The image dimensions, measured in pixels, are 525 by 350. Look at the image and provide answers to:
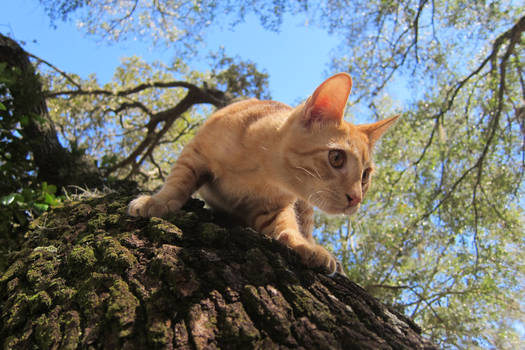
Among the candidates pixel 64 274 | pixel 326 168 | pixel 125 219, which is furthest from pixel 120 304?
pixel 326 168

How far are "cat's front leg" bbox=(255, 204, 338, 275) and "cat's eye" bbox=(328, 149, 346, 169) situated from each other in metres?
0.47

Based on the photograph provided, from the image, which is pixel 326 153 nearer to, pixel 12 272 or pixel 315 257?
pixel 315 257

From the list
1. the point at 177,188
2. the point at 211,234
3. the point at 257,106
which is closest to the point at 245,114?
the point at 257,106

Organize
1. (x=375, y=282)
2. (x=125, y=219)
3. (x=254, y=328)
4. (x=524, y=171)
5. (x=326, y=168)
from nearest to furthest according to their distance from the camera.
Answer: (x=254, y=328)
(x=125, y=219)
(x=326, y=168)
(x=524, y=171)
(x=375, y=282)

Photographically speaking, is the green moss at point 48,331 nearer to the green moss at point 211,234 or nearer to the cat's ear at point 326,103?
the green moss at point 211,234

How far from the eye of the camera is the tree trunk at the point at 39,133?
277cm

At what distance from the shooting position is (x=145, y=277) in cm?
123

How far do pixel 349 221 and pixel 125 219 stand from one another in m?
4.12

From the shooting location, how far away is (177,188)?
2068mm

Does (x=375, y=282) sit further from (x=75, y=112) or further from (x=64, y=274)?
(x=75, y=112)

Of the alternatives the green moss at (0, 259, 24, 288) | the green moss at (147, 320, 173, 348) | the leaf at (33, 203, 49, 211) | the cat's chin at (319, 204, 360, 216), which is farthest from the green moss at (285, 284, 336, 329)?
the leaf at (33, 203, 49, 211)

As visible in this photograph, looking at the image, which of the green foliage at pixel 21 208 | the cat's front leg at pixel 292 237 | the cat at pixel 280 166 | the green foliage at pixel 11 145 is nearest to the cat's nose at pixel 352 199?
the cat at pixel 280 166

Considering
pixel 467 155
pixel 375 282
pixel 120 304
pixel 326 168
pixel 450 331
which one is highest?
pixel 467 155

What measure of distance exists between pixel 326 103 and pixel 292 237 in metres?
0.83
